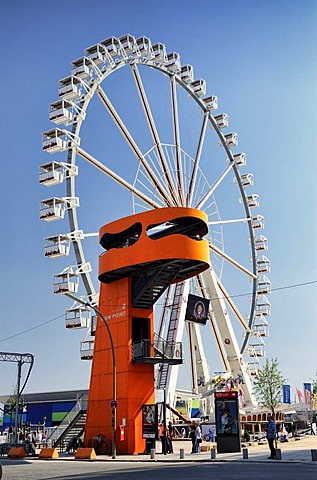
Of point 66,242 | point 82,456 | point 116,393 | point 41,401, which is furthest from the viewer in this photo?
point 41,401

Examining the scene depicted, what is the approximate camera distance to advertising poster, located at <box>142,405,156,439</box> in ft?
101

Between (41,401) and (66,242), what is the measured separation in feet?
218

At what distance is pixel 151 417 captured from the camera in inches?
1218

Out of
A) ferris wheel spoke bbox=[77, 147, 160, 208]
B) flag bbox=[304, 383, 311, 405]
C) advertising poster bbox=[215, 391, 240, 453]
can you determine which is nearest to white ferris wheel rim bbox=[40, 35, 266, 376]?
ferris wheel spoke bbox=[77, 147, 160, 208]

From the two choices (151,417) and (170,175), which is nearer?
(151,417)

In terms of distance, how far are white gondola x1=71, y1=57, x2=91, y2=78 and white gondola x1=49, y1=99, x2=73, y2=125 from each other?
241cm

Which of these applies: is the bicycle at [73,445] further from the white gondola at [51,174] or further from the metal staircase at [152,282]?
the white gondola at [51,174]

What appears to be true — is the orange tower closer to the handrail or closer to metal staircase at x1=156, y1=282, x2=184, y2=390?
the handrail

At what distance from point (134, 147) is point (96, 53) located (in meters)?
6.82

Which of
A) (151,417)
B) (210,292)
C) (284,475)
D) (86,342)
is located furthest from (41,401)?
(284,475)

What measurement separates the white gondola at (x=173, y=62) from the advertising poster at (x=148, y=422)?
1048 inches

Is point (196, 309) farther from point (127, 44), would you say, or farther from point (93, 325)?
point (127, 44)

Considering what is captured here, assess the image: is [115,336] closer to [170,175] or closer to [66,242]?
[66,242]

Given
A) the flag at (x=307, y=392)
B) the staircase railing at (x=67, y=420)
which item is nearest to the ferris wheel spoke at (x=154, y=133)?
the staircase railing at (x=67, y=420)
